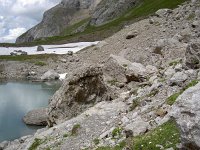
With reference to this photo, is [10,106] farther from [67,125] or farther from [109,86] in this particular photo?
[67,125]

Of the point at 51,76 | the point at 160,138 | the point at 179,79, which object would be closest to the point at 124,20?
the point at 51,76

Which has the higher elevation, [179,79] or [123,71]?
[179,79]

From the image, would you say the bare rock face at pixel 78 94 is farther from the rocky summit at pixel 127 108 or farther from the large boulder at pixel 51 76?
the large boulder at pixel 51 76

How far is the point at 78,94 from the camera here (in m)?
27.8

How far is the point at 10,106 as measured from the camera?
172 feet

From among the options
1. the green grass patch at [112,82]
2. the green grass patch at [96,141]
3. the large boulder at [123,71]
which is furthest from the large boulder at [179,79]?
the green grass patch at [112,82]

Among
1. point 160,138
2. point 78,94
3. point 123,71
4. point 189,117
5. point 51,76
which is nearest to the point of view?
point 189,117

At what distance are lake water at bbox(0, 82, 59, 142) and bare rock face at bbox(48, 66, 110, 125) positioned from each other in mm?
9639

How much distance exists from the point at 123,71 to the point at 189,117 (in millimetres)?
20324

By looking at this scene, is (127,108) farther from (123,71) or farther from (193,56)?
(123,71)

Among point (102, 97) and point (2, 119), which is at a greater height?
point (102, 97)

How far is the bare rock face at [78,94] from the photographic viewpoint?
27469 millimetres

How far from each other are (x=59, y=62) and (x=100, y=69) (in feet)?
202

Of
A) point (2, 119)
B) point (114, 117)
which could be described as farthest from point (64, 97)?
point (2, 119)
